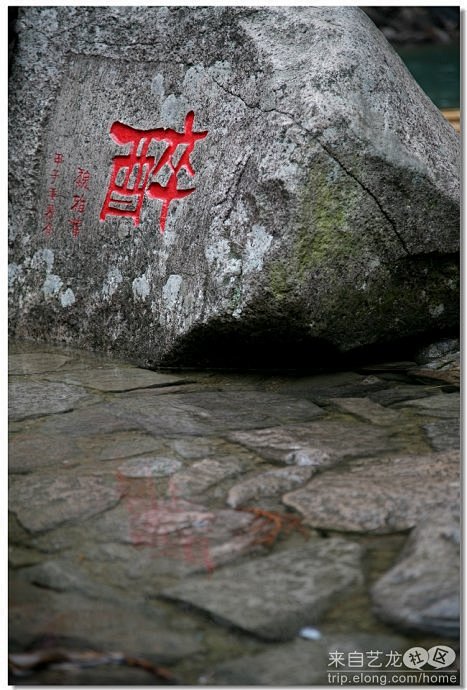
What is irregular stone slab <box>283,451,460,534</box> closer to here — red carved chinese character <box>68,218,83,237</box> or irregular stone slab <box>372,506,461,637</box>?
irregular stone slab <box>372,506,461,637</box>

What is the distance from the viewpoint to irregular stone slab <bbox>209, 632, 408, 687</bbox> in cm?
167

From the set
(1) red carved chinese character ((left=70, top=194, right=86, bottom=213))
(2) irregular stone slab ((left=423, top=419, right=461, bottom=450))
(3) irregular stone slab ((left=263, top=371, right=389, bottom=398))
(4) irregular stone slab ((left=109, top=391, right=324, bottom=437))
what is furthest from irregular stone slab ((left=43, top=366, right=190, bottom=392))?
(2) irregular stone slab ((left=423, top=419, right=461, bottom=450))

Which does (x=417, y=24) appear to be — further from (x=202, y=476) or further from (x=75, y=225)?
(x=202, y=476)

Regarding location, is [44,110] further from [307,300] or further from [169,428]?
[169,428]

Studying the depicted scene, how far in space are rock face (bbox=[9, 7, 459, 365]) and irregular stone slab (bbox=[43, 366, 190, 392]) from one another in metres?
0.13

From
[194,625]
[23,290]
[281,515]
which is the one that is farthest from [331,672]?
[23,290]

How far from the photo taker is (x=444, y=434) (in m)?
2.97

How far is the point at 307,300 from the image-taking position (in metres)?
3.59

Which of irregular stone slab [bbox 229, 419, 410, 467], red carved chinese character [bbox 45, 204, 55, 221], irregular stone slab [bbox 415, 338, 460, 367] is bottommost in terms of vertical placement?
irregular stone slab [bbox 229, 419, 410, 467]

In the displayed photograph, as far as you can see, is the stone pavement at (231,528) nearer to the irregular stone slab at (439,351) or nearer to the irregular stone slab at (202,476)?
the irregular stone slab at (202,476)

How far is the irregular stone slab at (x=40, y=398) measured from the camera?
339cm

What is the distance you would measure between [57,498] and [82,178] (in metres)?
2.39

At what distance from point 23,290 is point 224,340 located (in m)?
1.41

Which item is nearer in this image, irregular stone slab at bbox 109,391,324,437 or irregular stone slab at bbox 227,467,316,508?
irregular stone slab at bbox 227,467,316,508
